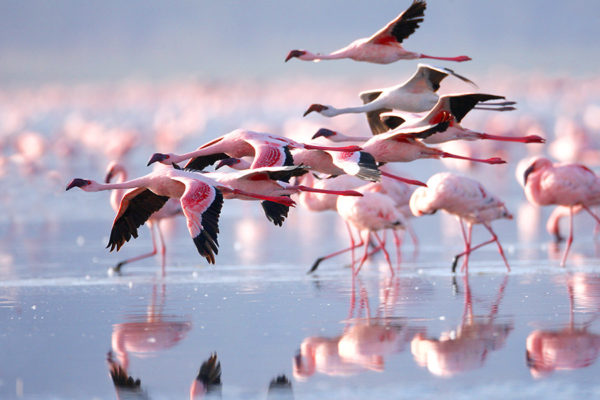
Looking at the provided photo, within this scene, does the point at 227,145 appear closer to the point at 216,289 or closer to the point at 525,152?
the point at 216,289

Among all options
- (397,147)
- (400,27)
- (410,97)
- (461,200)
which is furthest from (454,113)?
(461,200)

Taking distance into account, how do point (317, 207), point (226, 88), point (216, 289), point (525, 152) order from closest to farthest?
point (216, 289), point (317, 207), point (525, 152), point (226, 88)

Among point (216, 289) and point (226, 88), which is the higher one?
point (226, 88)

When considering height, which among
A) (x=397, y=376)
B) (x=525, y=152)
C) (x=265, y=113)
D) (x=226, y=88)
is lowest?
(x=397, y=376)

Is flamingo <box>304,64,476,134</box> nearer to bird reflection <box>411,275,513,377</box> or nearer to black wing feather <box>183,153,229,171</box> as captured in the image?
black wing feather <box>183,153,229,171</box>

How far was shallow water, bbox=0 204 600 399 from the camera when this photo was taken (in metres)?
5.53

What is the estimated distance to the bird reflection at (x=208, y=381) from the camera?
5367 mm

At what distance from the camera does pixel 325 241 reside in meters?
12.8

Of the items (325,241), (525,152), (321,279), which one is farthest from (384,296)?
(525,152)

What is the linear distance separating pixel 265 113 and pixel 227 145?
43.6m

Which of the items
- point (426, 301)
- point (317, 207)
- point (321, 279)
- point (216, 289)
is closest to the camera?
point (426, 301)

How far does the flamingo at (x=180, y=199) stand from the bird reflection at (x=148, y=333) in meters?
0.51

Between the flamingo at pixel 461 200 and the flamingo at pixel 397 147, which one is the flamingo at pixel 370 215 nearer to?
the flamingo at pixel 461 200

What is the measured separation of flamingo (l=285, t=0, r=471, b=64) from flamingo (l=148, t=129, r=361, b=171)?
0.87 meters
